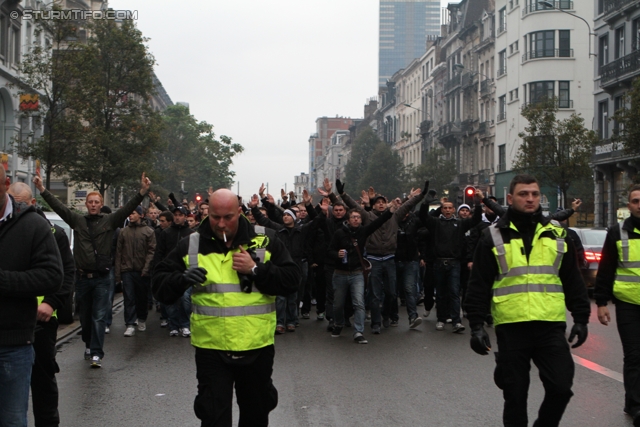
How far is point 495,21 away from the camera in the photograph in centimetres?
5794

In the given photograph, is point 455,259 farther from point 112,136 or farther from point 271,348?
point 112,136

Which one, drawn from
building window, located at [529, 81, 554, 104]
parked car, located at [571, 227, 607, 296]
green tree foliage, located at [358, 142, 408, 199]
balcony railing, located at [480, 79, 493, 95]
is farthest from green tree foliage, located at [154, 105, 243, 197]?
parked car, located at [571, 227, 607, 296]

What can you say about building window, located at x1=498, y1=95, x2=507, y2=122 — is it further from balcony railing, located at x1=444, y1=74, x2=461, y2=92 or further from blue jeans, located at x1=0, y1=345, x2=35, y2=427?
blue jeans, located at x1=0, y1=345, x2=35, y2=427

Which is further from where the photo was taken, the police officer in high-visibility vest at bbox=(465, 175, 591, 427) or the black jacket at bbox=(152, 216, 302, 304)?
the police officer in high-visibility vest at bbox=(465, 175, 591, 427)

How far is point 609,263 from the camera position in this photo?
7148 mm

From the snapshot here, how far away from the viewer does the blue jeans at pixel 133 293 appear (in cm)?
1288

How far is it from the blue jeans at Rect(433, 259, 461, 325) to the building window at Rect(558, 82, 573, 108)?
3942 cm

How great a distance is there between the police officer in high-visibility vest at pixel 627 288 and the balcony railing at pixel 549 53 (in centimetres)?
4568

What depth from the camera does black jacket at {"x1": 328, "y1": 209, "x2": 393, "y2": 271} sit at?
1218cm

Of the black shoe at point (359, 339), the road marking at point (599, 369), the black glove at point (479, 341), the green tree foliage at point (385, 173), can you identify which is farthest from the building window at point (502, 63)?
the black glove at point (479, 341)

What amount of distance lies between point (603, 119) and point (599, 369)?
111 feet

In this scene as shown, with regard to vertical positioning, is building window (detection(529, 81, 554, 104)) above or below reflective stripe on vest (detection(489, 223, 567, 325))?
above

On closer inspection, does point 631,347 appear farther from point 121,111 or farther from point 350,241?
point 121,111

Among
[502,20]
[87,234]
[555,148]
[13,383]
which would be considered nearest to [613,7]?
[555,148]
